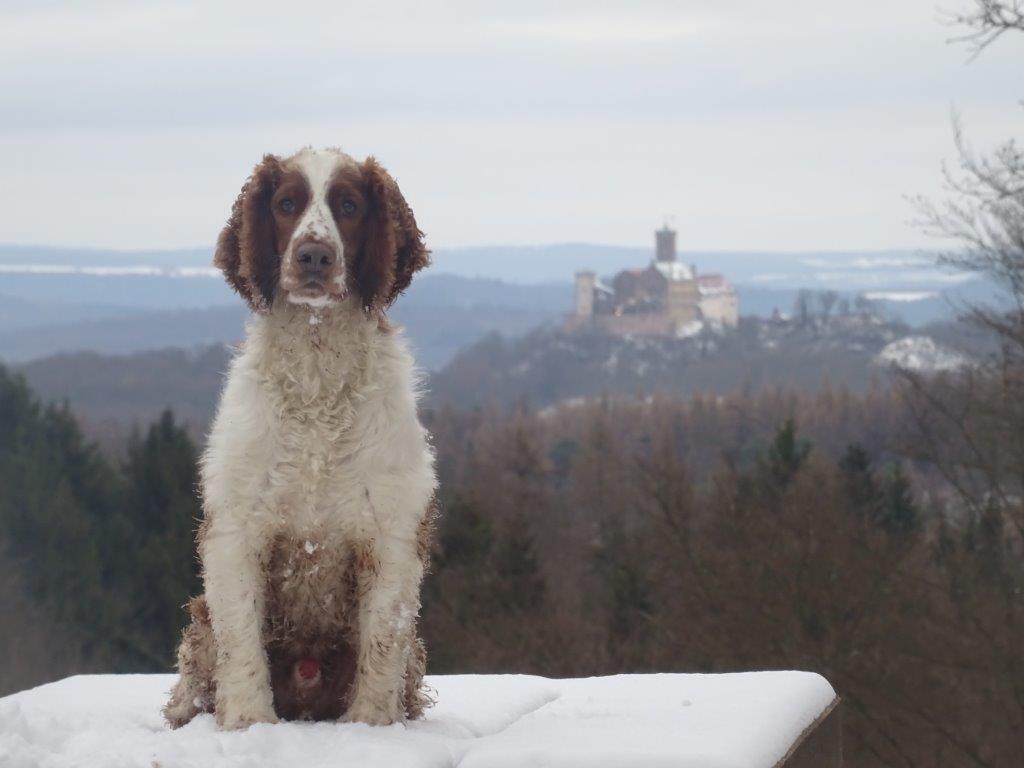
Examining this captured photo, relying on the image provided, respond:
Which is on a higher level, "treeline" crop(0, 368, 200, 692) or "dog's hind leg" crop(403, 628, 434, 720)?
"dog's hind leg" crop(403, 628, 434, 720)

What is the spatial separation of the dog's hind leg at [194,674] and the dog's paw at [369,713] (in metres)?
0.57

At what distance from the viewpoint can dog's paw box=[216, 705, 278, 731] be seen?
5.91 metres

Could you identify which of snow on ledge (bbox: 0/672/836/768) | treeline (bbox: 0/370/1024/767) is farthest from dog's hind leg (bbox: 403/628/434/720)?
treeline (bbox: 0/370/1024/767)

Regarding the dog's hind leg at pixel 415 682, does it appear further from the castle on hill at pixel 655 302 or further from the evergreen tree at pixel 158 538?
the castle on hill at pixel 655 302

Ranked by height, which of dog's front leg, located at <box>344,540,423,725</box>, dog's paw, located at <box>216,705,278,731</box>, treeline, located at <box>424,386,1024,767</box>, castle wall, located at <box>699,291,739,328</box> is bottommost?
castle wall, located at <box>699,291,739,328</box>

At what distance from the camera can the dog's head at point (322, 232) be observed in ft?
19.1

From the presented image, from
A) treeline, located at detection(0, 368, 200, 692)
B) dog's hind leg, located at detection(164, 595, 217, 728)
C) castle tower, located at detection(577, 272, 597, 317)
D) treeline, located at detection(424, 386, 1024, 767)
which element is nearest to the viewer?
dog's hind leg, located at detection(164, 595, 217, 728)

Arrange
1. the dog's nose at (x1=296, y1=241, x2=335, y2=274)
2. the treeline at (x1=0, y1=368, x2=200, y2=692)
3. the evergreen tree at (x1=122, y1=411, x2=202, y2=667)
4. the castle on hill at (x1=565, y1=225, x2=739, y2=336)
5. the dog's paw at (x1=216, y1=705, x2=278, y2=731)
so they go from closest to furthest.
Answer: the dog's nose at (x1=296, y1=241, x2=335, y2=274) → the dog's paw at (x1=216, y1=705, x2=278, y2=731) → the evergreen tree at (x1=122, y1=411, x2=202, y2=667) → the treeline at (x1=0, y1=368, x2=200, y2=692) → the castle on hill at (x1=565, y1=225, x2=739, y2=336)

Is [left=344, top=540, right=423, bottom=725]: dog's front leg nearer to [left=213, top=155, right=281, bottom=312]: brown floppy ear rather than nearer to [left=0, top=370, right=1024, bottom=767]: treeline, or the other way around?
[left=213, top=155, right=281, bottom=312]: brown floppy ear

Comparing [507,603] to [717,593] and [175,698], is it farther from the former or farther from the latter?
[175,698]

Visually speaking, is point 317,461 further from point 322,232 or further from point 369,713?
point 369,713

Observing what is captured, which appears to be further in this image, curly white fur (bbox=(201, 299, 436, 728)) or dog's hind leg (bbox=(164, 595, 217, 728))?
dog's hind leg (bbox=(164, 595, 217, 728))

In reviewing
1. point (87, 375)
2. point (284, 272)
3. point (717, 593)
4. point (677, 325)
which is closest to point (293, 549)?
point (284, 272)

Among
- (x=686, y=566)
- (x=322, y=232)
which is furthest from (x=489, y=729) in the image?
(x=686, y=566)
